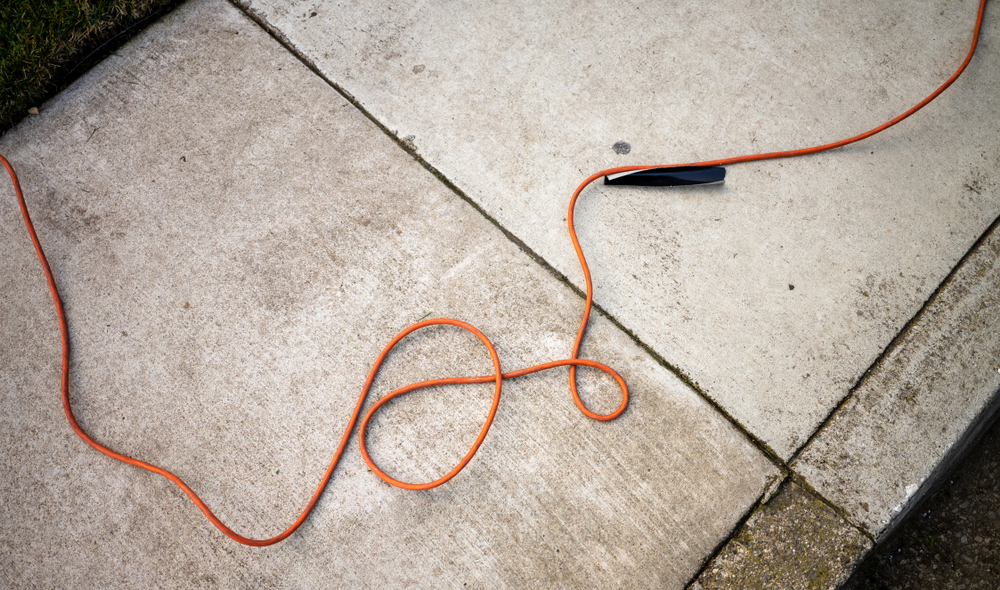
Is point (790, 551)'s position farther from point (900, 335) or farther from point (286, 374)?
point (286, 374)

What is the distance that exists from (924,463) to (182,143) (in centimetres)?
266

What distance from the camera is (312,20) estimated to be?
2271 mm

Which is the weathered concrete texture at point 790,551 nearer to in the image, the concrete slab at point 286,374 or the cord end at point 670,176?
the concrete slab at point 286,374

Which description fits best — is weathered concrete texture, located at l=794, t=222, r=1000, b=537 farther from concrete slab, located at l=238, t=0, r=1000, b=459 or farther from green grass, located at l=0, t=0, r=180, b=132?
green grass, located at l=0, t=0, r=180, b=132

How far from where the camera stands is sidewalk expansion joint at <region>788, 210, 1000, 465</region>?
1696 millimetres

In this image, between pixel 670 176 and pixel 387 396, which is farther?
pixel 670 176

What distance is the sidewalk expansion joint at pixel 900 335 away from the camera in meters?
1.70

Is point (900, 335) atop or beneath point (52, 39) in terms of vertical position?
beneath

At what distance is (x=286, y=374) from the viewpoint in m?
1.79

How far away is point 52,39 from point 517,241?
6.41 ft

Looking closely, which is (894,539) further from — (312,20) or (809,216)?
(312,20)

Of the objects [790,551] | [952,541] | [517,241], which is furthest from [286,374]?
[952,541]

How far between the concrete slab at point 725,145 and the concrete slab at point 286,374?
17 cm

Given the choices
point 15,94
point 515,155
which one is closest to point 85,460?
point 15,94
